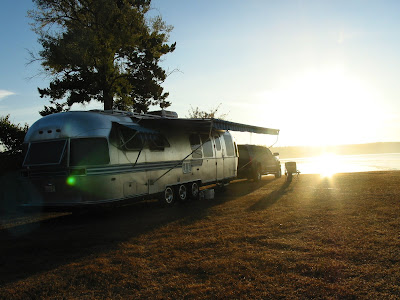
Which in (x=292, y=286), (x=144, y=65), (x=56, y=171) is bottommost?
(x=292, y=286)

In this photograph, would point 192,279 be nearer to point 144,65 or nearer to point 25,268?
point 25,268

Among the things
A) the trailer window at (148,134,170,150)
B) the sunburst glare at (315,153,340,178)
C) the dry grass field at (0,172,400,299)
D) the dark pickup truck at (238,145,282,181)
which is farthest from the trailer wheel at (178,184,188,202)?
the sunburst glare at (315,153,340,178)

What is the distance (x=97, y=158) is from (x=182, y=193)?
4.47 meters

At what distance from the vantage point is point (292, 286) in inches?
188

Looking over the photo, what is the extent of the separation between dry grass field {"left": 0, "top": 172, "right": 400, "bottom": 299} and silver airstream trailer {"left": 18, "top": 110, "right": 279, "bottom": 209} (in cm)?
80

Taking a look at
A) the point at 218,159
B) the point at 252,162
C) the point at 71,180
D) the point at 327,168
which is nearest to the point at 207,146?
the point at 218,159

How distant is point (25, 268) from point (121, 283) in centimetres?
194

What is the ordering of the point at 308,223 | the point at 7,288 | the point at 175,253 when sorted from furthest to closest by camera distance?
the point at 308,223 < the point at 175,253 < the point at 7,288

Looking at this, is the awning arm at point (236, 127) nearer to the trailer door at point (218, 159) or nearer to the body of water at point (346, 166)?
the trailer door at point (218, 159)

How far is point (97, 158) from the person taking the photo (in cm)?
975

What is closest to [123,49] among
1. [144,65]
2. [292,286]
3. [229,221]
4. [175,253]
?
[144,65]

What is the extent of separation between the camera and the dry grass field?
4.84m

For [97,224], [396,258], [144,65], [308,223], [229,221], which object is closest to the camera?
[396,258]

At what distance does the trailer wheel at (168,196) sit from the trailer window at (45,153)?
3735mm
